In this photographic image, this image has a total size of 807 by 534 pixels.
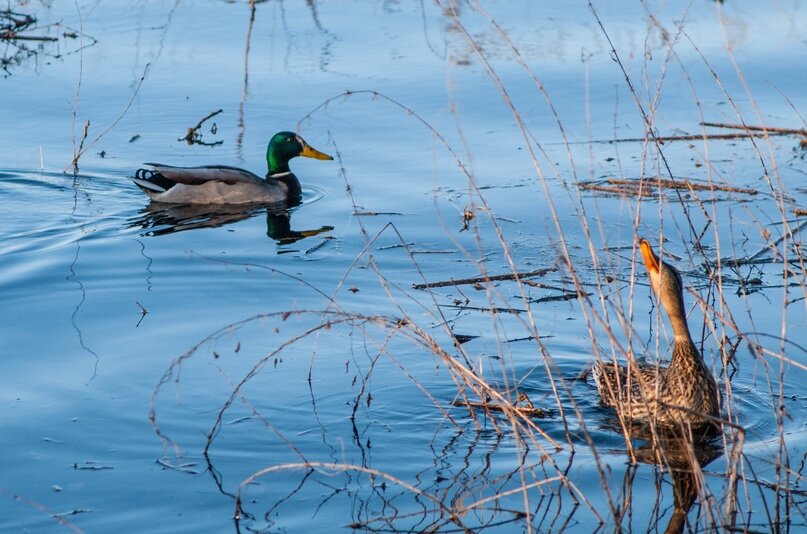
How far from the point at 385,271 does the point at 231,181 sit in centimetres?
319

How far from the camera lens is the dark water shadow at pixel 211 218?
404 inches

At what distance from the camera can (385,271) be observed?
343 inches

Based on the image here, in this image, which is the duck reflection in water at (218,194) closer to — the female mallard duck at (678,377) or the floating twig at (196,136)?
the floating twig at (196,136)

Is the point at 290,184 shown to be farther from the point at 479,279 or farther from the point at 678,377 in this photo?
the point at 678,377

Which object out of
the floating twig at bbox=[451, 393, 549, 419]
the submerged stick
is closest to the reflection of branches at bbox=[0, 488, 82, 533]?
the floating twig at bbox=[451, 393, 549, 419]

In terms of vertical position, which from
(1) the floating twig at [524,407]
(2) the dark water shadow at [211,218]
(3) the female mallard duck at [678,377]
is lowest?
(2) the dark water shadow at [211,218]

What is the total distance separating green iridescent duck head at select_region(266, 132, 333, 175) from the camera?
1195 centimetres

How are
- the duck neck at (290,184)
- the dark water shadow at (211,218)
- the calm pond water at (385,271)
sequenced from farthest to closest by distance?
the duck neck at (290,184) < the dark water shadow at (211,218) < the calm pond water at (385,271)

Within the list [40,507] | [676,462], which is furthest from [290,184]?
[40,507]

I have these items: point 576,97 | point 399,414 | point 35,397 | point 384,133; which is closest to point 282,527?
point 399,414

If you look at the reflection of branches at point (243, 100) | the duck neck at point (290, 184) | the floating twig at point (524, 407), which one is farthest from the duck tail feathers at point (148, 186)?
the floating twig at point (524, 407)

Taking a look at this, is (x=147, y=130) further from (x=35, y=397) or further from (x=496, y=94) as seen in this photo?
(x=35, y=397)

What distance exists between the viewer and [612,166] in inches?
428

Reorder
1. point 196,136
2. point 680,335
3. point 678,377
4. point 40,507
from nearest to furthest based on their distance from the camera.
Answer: point 40,507
point 678,377
point 680,335
point 196,136
